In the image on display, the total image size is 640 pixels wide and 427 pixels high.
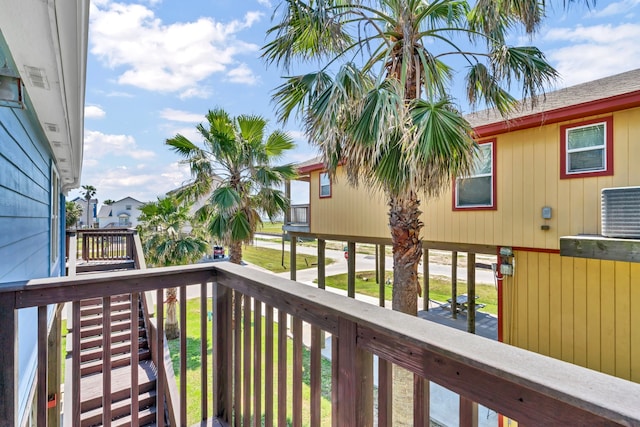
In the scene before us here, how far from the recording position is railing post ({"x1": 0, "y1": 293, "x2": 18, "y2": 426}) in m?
1.42

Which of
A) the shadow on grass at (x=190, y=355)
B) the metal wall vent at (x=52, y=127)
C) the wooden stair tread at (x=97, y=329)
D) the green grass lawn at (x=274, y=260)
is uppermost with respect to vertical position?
the metal wall vent at (x=52, y=127)

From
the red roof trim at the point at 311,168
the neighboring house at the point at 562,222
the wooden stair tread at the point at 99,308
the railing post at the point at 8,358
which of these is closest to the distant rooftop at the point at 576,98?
the neighboring house at the point at 562,222

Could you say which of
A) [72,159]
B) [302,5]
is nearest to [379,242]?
[302,5]

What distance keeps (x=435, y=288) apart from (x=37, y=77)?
1502cm

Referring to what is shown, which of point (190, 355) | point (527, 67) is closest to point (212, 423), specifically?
point (527, 67)

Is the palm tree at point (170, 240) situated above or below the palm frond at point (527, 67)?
below

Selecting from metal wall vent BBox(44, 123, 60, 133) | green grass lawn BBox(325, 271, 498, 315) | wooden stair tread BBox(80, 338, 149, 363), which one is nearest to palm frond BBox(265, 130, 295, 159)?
metal wall vent BBox(44, 123, 60, 133)

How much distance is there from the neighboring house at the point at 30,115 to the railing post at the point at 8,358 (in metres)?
0.11

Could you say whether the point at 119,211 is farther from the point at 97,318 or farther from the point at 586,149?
the point at 586,149

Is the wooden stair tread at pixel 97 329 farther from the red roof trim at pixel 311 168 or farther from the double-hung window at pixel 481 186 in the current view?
the double-hung window at pixel 481 186

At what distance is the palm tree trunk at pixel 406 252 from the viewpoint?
493cm

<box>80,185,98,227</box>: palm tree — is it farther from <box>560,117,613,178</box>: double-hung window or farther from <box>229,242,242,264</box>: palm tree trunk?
<box>560,117,613,178</box>: double-hung window

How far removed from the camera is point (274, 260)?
73.5 feet

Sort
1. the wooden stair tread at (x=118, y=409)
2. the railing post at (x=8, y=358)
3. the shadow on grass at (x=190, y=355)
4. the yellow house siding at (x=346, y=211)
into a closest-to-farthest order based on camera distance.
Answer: the railing post at (x=8, y=358) < the wooden stair tread at (x=118, y=409) < the shadow on grass at (x=190, y=355) < the yellow house siding at (x=346, y=211)
